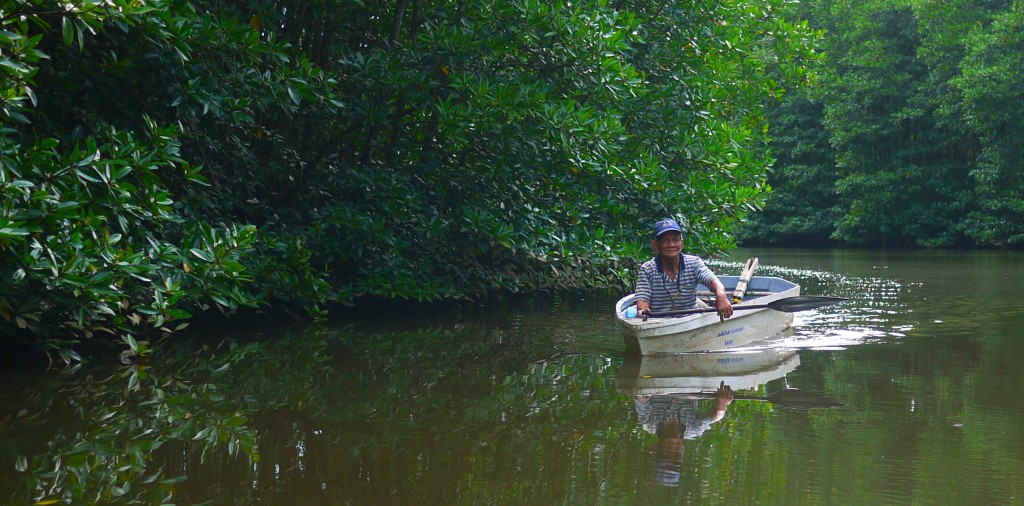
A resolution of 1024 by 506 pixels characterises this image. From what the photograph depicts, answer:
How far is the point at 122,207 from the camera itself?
8.13 meters

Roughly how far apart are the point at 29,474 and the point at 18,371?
3941mm

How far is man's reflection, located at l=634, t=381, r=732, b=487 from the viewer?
5190mm

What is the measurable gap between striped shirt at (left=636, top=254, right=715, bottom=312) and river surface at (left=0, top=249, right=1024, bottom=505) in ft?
2.63

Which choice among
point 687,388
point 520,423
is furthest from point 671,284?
point 520,423

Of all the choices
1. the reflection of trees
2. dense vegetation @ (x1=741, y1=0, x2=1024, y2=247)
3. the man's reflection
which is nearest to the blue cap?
the man's reflection

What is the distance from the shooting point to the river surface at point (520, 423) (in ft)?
→ 15.8

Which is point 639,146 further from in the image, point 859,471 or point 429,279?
point 859,471

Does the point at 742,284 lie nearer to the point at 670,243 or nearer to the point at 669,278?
the point at 669,278

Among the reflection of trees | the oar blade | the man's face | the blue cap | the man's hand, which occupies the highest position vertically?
the blue cap

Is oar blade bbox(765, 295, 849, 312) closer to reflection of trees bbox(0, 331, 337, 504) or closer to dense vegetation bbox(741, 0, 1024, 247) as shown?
reflection of trees bbox(0, 331, 337, 504)

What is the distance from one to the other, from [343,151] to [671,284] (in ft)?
19.8

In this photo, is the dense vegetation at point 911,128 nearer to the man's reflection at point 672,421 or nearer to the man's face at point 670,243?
the man's face at point 670,243

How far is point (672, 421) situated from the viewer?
252 inches

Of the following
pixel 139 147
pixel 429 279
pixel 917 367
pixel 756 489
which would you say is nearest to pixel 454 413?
pixel 756 489
